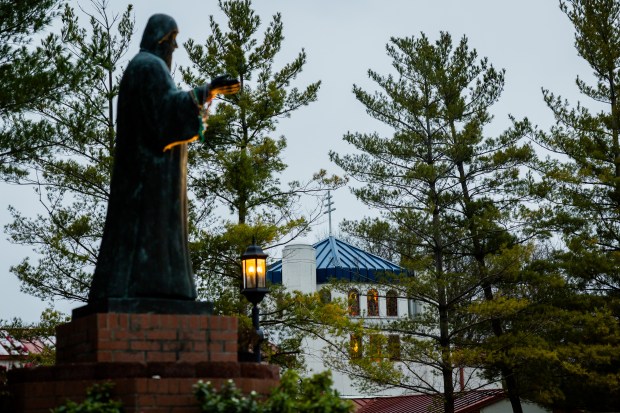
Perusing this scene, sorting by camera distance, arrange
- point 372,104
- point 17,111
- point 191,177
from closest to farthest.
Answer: point 17,111, point 191,177, point 372,104

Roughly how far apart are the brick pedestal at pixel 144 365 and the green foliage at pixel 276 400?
15cm

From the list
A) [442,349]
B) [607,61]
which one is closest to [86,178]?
[442,349]

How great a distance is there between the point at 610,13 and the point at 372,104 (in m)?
6.98

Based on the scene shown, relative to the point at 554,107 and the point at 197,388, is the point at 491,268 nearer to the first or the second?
the point at 554,107

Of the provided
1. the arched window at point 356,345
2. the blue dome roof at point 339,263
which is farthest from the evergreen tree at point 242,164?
the blue dome roof at point 339,263

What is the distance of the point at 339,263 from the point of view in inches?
1524

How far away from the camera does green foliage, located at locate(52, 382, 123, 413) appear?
686 cm

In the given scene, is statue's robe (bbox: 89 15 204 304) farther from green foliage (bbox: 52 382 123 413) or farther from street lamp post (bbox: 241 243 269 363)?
street lamp post (bbox: 241 243 269 363)

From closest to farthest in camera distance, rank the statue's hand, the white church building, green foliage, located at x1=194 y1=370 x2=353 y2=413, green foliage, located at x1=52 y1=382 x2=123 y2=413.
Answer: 1. green foliage, located at x1=52 y1=382 x2=123 y2=413
2. green foliage, located at x1=194 y1=370 x2=353 y2=413
3. the statue's hand
4. the white church building

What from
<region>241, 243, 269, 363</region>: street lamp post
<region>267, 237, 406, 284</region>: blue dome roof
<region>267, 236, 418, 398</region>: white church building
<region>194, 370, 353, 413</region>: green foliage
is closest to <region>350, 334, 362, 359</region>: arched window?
<region>241, 243, 269, 363</region>: street lamp post

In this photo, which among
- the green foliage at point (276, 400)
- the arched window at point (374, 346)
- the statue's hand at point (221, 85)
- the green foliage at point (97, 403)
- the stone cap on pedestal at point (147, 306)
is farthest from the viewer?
the arched window at point (374, 346)

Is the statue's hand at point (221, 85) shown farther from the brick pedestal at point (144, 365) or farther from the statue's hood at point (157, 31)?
the brick pedestal at point (144, 365)

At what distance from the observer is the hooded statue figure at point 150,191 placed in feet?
25.5

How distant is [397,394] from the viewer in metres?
37.2
